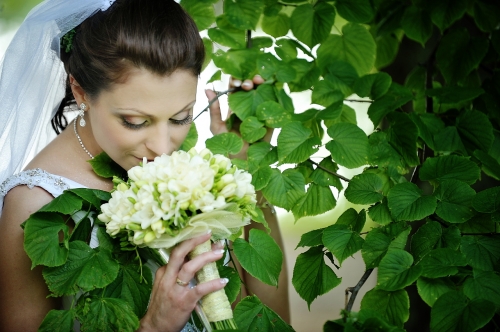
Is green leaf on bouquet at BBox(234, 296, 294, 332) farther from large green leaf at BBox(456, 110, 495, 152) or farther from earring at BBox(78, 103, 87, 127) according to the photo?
large green leaf at BBox(456, 110, 495, 152)

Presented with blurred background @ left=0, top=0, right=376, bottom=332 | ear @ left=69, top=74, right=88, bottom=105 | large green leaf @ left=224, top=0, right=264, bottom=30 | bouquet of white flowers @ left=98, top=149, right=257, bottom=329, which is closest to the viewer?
bouquet of white flowers @ left=98, top=149, right=257, bottom=329

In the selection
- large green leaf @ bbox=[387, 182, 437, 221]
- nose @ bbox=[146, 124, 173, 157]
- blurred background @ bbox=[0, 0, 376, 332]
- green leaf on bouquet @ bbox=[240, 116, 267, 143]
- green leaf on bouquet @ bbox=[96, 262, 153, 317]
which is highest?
nose @ bbox=[146, 124, 173, 157]

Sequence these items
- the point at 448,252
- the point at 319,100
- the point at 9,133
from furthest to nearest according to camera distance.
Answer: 1. the point at 319,100
2. the point at 9,133
3. the point at 448,252

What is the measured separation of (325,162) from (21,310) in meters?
0.93

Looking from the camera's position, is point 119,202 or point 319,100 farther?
point 319,100

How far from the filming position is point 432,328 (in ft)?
3.81

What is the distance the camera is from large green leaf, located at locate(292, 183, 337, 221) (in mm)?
1529

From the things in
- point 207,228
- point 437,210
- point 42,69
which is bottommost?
point 437,210

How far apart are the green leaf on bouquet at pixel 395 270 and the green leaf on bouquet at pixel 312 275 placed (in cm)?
14

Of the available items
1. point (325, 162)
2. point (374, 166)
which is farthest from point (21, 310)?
point (374, 166)

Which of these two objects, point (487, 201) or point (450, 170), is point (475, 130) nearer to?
point (450, 170)

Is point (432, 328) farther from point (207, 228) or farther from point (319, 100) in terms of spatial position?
point (319, 100)

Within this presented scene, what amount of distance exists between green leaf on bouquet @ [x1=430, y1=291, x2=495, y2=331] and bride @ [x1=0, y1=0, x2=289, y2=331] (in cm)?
51

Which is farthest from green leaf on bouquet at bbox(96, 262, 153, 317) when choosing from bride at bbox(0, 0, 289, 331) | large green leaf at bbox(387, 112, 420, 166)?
large green leaf at bbox(387, 112, 420, 166)
